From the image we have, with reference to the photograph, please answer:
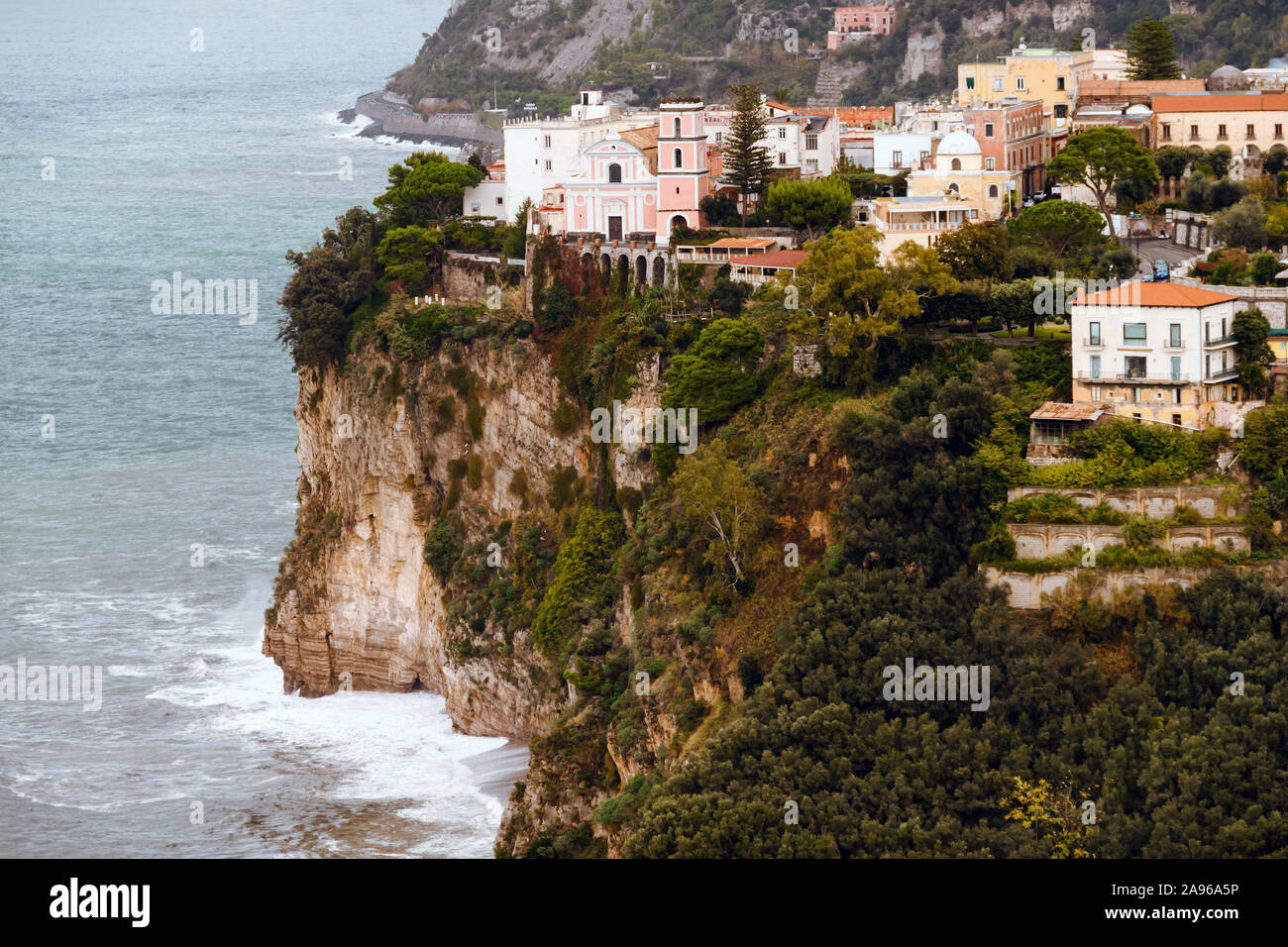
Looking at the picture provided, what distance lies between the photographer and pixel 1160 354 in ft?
156

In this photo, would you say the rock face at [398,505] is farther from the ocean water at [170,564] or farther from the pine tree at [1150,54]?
the pine tree at [1150,54]

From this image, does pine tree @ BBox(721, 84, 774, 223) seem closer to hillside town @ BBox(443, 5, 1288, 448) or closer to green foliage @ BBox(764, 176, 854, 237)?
Result: hillside town @ BBox(443, 5, 1288, 448)

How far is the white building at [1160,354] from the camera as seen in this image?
47188 mm

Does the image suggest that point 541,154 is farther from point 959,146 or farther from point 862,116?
point 862,116

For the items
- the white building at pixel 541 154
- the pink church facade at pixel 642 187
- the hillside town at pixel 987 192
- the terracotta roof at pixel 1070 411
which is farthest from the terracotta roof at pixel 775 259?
the terracotta roof at pixel 1070 411

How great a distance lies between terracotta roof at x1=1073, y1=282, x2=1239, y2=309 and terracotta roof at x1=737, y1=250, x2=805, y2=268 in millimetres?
11530

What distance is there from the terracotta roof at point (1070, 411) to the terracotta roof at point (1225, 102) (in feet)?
89.1

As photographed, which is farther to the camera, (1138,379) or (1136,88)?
(1136,88)

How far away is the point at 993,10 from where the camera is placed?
154125 millimetres

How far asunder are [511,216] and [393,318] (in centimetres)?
626

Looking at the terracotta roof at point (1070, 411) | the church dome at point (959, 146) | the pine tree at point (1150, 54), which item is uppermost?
the pine tree at point (1150, 54)

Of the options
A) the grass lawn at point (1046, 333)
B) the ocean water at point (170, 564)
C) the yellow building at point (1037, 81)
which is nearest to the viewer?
the grass lawn at point (1046, 333)

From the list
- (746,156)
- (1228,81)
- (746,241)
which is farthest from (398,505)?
(1228,81)

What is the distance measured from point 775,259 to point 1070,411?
13.8m
